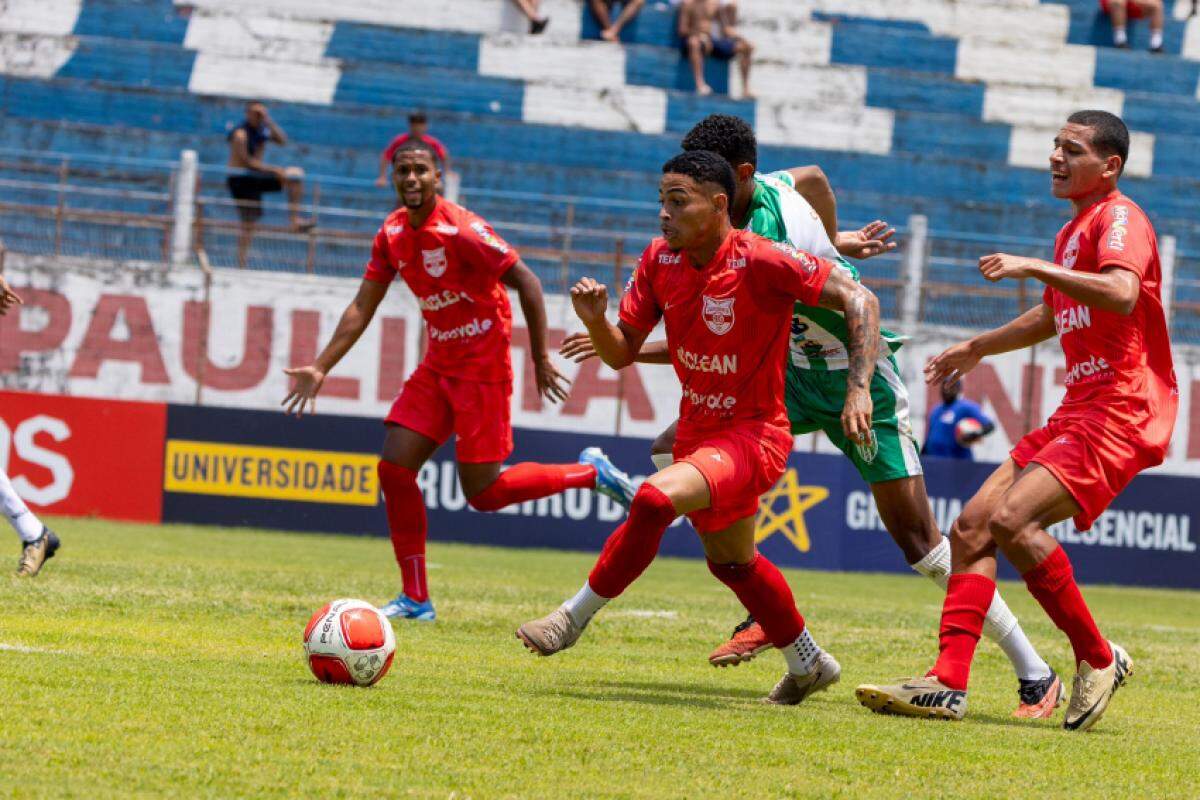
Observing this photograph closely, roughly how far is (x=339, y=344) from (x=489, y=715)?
4.12m

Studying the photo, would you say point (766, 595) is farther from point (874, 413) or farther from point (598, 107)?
point (598, 107)

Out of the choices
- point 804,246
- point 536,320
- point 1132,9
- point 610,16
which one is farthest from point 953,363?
point 1132,9

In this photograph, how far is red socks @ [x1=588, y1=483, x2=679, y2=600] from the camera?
6465 mm

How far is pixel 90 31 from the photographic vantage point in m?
26.6

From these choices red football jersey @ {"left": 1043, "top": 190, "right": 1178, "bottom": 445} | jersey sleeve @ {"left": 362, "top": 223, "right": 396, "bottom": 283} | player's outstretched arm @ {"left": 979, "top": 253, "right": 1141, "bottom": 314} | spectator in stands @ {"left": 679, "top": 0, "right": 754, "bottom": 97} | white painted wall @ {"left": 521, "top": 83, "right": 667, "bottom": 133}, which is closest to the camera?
player's outstretched arm @ {"left": 979, "top": 253, "right": 1141, "bottom": 314}

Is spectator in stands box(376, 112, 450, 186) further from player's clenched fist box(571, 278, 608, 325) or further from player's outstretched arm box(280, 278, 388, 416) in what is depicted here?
player's clenched fist box(571, 278, 608, 325)

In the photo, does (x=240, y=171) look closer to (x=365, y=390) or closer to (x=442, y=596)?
(x=365, y=390)

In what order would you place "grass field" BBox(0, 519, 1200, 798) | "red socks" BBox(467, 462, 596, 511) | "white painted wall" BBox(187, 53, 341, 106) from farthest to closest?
"white painted wall" BBox(187, 53, 341, 106), "red socks" BBox(467, 462, 596, 511), "grass field" BBox(0, 519, 1200, 798)

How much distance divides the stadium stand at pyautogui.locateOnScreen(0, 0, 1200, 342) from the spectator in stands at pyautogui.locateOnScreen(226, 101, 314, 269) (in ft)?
1.14

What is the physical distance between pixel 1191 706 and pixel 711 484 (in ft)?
9.27

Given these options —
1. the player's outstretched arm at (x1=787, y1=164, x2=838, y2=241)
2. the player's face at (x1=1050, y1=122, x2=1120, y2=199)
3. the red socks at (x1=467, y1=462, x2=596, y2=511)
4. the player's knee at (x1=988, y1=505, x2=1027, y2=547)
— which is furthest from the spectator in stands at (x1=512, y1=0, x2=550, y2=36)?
the player's knee at (x1=988, y1=505, x2=1027, y2=547)

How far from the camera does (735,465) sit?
662 cm

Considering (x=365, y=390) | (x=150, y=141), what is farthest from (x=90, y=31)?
(x=365, y=390)

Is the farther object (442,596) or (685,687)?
(442,596)
